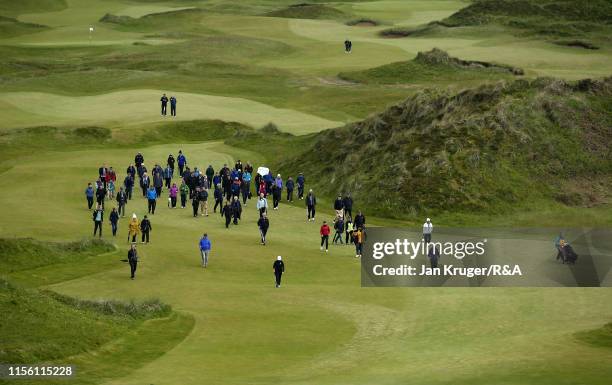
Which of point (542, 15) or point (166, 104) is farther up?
point (542, 15)

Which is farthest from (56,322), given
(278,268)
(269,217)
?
(269,217)

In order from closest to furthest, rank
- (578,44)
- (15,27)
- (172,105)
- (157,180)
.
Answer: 1. (157,180)
2. (172,105)
3. (578,44)
4. (15,27)

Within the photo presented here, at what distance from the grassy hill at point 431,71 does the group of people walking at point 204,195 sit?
39653 mm

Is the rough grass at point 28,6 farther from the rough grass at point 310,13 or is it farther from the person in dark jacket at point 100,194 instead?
the person in dark jacket at point 100,194

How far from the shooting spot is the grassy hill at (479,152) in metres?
62.4

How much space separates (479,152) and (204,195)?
51.5ft

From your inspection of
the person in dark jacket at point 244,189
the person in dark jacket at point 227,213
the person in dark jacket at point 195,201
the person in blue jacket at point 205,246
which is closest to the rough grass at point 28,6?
the person in dark jacket at point 244,189

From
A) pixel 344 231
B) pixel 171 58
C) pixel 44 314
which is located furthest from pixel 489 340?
pixel 171 58

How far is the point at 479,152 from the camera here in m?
64.6

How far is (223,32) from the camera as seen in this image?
498ft

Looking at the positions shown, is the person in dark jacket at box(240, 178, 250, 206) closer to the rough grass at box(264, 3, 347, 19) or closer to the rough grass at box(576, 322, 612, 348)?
the rough grass at box(576, 322, 612, 348)

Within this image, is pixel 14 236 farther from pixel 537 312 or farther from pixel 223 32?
pixel 223 32

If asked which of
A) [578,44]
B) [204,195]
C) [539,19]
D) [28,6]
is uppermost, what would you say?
[28,6]

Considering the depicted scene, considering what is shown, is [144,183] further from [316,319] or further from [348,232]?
[316,319]
